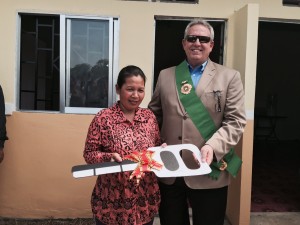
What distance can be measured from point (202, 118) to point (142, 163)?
1.64 ft

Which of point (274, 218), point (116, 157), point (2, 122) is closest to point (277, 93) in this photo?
point (274, 218)

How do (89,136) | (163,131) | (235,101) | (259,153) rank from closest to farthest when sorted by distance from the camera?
(89,136) → (235,101) → (163,131) → (259,153)

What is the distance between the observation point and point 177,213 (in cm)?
213

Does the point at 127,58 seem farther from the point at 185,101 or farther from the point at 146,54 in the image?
the point at 185,101

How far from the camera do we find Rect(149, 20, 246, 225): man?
195cm

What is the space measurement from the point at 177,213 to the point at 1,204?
7.61ft

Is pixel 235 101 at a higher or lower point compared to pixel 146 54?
lower

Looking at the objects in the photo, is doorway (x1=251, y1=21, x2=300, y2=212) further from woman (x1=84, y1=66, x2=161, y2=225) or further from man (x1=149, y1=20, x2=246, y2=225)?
woman (x1=84, y1=66, x2=161, y2=225)

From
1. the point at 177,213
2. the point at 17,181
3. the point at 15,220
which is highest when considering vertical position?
the point at 177,213

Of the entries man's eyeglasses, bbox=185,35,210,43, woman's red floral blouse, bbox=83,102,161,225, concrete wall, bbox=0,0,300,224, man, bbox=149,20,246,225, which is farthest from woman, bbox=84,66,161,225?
concrete wall, bbox=0,0,300,224

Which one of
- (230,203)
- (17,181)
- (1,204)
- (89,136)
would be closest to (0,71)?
(17,181)

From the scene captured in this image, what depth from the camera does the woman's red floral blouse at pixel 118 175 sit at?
5.96 ft

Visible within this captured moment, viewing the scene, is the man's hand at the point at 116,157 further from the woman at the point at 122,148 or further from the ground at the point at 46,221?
the ground at the point at 46,221

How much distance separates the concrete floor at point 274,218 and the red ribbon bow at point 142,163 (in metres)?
2.05
